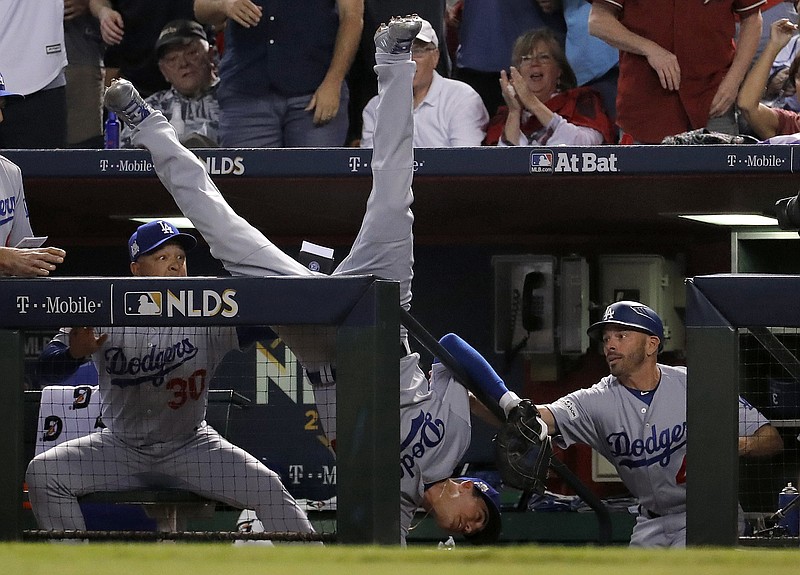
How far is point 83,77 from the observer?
5.96 m

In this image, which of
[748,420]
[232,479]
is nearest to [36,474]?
[232,479]

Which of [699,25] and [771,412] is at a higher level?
[699,25]

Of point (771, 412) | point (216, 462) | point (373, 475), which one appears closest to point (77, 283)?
point (373, 475)

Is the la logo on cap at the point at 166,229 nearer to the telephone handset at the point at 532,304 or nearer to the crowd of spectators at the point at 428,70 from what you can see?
the crowd of spectators at the point at 428,70

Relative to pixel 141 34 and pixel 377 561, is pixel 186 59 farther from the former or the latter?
pixel 377 561

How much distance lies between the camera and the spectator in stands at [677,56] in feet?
17.2

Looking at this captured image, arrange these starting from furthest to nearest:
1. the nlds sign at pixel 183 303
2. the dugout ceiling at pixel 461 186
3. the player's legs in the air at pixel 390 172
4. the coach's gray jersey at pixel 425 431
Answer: the dugout ceiling at pixel 461 186, the coach's gray jersey at pixel 425 431, the player's legs in the air at pixel 390 172, the nlds sign at pixel 183 303

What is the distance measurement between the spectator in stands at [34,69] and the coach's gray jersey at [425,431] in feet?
8.15

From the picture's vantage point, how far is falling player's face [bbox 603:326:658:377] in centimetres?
461

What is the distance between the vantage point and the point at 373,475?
8.75 feet

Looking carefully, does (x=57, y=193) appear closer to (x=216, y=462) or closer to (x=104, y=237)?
(x=104, y=237)

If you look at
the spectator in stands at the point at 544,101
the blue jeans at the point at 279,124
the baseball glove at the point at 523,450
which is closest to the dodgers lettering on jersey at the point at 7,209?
the blue jeans at the point at 279,124

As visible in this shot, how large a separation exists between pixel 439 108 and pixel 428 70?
0.60 ft

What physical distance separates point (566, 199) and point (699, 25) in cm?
91
